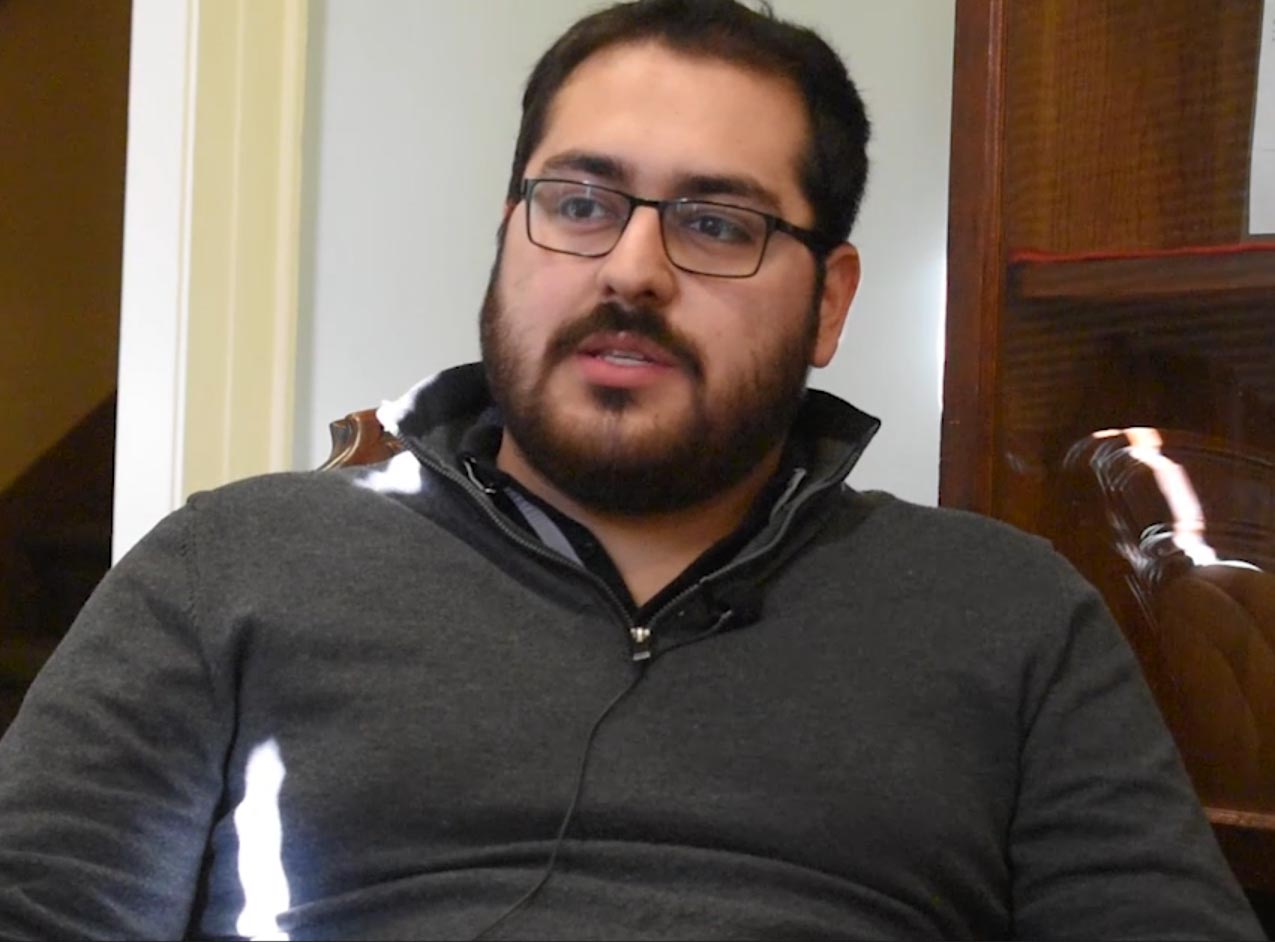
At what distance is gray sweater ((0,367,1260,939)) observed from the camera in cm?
89

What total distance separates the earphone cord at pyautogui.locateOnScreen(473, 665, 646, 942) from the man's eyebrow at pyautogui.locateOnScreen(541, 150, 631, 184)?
37 cm

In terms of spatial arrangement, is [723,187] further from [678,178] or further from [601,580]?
[601,580]

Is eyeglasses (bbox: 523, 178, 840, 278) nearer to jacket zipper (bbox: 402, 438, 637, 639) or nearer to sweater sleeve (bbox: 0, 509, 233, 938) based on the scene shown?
jacket zipper (bbox: 402, 438, 637, 639)

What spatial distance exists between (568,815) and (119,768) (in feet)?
0.96

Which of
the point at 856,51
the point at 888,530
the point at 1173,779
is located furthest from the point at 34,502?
the point at 1173,779

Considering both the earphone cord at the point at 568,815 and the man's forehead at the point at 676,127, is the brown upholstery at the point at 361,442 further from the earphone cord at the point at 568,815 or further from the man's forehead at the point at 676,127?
the earphone cord at the point at 568,815

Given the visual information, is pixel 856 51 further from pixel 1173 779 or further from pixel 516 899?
pixel 516 899

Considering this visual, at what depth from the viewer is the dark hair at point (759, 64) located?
110cm

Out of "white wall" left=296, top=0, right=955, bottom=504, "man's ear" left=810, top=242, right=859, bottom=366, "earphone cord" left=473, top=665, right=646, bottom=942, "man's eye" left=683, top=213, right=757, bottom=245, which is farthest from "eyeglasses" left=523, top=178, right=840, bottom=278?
"white wall" left=296, top=0, right=955, bottom=504

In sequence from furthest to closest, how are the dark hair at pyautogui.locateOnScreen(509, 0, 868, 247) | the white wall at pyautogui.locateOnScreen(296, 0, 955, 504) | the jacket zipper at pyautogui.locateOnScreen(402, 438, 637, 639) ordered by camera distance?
the white wall at pyautogui.locateOnScreen(296, 0, 955, 504) < the dark hair at pyautogui.locateOnScreen(509, 0, 868, 247) < the jacket zipper at pyautogui.locateOnScreen(402, 438, 637, 639)

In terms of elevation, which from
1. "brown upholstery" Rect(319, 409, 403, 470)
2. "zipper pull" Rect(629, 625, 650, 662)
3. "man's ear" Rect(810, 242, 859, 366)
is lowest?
"zipper pull" Rect(629, 625, 650, 662)

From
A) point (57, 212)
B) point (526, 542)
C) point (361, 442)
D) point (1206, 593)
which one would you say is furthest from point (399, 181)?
point (57, 212)

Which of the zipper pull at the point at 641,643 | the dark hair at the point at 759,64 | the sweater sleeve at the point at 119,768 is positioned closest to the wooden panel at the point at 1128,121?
the dark hair at the point at 759,64

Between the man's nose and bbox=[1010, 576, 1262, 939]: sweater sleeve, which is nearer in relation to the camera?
bbox=[1010, 576, 1262, 939]: sweater sleeve
